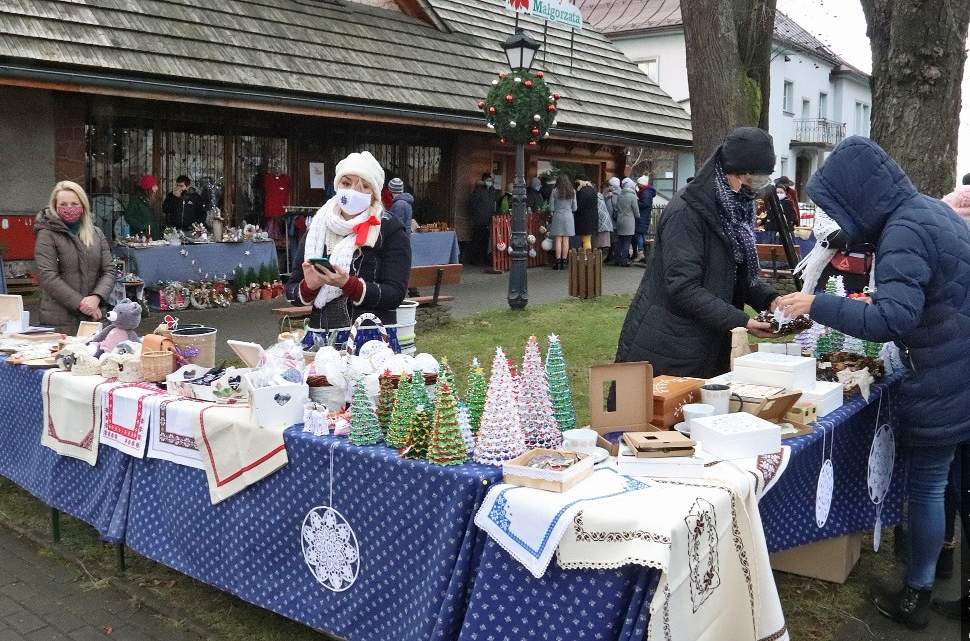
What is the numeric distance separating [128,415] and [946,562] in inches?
139

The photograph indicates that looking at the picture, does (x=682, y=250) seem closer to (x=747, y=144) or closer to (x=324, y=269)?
(x=747, y=144)

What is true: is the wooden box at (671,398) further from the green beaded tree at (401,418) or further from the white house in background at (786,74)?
the white house in background at (786,74)

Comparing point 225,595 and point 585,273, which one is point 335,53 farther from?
point 225,595

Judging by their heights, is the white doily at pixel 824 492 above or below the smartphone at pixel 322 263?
below

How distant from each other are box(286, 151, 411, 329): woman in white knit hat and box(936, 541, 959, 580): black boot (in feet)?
8.80

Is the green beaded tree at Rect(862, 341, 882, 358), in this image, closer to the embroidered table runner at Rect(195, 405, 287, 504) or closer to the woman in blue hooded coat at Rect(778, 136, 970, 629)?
the woman in blue hooded coat at Rect(778, 136, 970, 629)

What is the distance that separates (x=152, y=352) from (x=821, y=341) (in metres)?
2.99

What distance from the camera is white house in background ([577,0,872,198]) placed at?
106ft

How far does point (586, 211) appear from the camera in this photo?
16.6 meters

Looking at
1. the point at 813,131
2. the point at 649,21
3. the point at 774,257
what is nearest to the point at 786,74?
the point at 813,131

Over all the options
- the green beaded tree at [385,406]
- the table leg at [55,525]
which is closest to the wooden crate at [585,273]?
the table leg at [55,525]

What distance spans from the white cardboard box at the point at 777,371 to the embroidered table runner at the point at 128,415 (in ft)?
7.37

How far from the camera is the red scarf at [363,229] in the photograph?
4074 millimetres

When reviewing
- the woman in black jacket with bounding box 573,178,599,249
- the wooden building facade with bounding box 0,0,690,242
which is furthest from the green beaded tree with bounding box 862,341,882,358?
the woman in black jacket with bounding box 573,178,599,249
